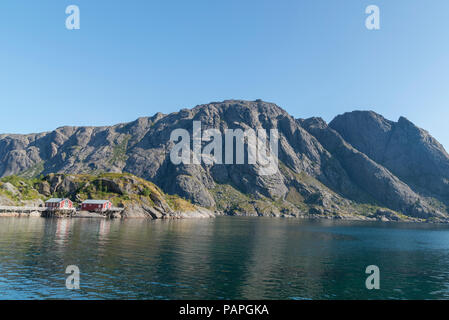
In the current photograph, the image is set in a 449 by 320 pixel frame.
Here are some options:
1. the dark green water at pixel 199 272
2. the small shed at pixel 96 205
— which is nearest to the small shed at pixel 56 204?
the small shed at pixel 96 205

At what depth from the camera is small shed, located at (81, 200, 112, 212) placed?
515 feet

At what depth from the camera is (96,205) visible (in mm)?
159250

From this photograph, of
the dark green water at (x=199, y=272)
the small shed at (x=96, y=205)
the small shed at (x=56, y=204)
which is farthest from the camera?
the small shed at (x=96, y=205)

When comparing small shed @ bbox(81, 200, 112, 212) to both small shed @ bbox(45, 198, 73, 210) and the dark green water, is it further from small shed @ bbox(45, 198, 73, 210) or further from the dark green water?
the dark green water

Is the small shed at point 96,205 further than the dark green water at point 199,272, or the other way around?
the small shed at point 96,205

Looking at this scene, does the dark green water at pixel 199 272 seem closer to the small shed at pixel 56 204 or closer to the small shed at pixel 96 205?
the small shed at pixel 56 204

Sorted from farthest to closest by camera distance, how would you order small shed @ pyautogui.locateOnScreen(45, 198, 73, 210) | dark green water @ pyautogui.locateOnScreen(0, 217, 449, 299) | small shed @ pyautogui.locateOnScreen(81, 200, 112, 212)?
small shed @ pyautogui.locateOnScreen(81, 200, 112, 212) → small shed @ pyautogui.locateOnScreen(45, 198, 73, 210) → dark green water @ pyautogui.locateOnScreen(0, 217, 449, 299)

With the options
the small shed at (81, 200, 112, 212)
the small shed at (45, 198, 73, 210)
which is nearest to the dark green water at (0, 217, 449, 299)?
the small shed at (45, 198, 73, 210)

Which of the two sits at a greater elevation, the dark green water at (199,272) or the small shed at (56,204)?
the small shed at (56,204)

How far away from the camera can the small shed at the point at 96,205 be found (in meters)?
157

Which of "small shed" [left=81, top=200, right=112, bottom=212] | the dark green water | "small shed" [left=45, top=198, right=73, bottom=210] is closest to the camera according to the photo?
the dark green water
